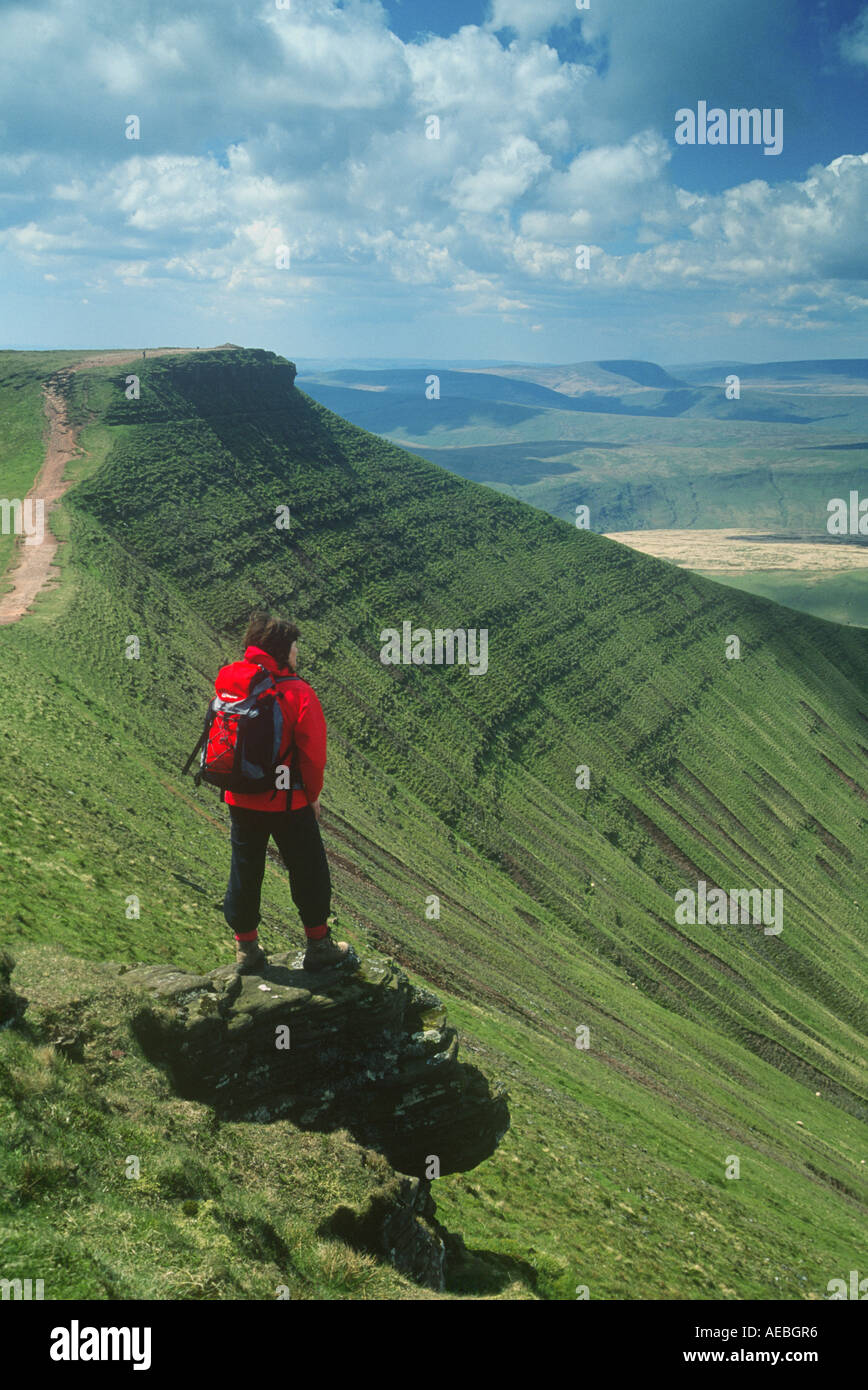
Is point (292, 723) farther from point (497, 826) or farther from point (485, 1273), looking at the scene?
point (497, 826)

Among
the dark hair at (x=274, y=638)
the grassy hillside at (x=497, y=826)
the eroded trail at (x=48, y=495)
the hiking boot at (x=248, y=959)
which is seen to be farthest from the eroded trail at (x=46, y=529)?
the dark hair at (x=274, y=638)

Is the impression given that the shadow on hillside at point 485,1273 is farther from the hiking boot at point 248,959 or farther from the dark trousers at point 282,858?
the dark trousers at point 282,858

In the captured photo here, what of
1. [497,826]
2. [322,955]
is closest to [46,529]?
[497,826]

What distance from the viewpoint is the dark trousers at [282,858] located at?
12.6m

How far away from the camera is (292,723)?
12078mm

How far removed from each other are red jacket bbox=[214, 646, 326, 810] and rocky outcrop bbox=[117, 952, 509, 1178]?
3458 millimetres

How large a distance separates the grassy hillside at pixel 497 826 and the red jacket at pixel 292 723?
418cm

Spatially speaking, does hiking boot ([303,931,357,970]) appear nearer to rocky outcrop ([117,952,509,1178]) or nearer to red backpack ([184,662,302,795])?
rocky outcrop ([117,952,509,1178])

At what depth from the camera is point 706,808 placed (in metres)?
101

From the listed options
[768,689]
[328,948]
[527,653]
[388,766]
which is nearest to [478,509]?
[527,653]

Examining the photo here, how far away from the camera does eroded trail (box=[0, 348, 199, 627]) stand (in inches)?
2151

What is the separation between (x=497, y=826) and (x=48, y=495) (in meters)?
54.8

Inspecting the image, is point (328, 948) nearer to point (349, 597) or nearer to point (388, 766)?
point (388, 766)
